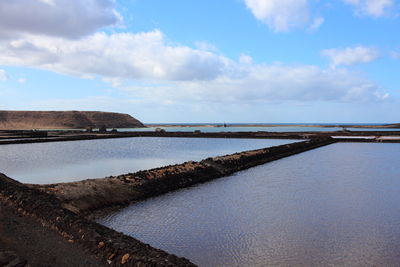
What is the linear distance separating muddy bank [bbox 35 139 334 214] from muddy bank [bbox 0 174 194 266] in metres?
0.88

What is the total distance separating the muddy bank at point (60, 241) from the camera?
4.81m

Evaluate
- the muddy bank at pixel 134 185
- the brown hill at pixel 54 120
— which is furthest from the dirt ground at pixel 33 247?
the brown hill at pixel 54 120

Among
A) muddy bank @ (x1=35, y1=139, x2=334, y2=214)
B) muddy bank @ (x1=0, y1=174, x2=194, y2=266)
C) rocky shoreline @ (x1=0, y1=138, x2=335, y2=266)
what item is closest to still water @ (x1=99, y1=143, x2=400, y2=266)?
muddy bank @ (x1=35, y1=139, x2=334, y2=214)

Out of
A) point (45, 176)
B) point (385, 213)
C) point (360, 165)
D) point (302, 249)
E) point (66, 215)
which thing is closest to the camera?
point (302, 249)

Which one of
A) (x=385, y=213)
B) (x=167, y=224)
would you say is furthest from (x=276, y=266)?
(x=385, y=213)

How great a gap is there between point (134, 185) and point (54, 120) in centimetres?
9616

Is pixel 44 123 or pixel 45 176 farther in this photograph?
pixel 44 123

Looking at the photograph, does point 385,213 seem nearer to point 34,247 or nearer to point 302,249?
point 302,249

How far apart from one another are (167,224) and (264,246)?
2384mm

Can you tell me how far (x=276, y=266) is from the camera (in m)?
5.27

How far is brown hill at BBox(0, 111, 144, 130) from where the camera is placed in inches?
3590

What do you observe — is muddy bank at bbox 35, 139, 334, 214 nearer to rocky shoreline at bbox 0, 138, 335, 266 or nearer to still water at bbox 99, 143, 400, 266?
rocky shoreline at bbox 0, 138, 335, 266

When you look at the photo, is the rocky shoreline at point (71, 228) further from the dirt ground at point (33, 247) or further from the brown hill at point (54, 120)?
the brown hill at point (54, 120)

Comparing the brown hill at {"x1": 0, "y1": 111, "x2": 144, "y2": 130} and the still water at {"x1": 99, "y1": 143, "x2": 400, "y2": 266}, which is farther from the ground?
the brown hill at {"x1": 0, "y1": 111, "x2": 144, "y2": 130}
